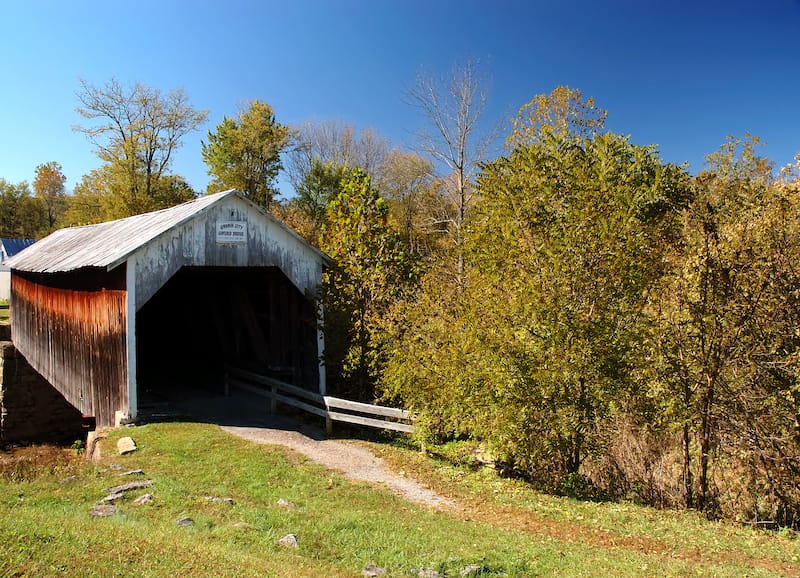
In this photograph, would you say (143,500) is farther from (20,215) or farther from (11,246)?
(20,215)

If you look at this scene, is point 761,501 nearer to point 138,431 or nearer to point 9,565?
point 9,565

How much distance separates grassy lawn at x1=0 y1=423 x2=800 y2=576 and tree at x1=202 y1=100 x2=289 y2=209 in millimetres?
30186

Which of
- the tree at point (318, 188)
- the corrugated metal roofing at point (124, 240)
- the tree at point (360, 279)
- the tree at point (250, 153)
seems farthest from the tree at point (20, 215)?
the tree at point (360, 279)

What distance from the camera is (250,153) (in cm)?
3816

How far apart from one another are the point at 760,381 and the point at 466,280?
480 cm

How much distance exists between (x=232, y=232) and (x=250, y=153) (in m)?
28.0

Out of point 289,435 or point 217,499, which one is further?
point 289,435

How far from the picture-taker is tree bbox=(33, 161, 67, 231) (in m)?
61.2

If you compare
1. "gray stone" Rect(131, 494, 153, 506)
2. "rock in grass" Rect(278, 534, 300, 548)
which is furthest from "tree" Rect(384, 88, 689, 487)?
"gray stone" Rect(131, 494, 153, 506)

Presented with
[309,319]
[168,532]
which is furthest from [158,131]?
[168,532]

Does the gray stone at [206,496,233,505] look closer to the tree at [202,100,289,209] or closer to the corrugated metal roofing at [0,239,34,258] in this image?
the tree at [202,100,289,209]

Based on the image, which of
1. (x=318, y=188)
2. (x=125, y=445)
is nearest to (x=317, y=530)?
(x=125, y=445)

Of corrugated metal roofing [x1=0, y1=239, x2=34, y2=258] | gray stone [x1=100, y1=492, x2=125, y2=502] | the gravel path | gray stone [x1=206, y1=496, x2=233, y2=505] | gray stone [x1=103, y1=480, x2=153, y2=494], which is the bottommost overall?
the gravel path

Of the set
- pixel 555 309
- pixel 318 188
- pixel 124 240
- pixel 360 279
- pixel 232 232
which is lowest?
pixel 555 309
